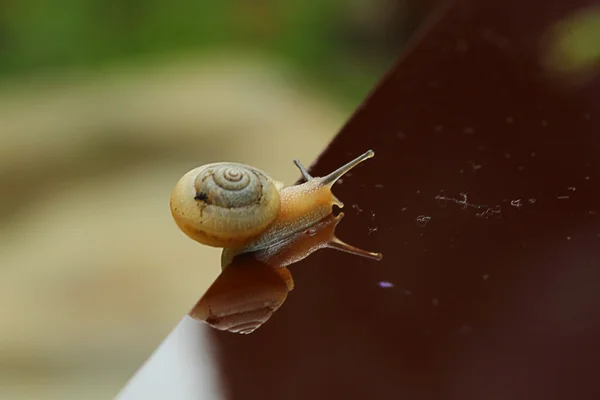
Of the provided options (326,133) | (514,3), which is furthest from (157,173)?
(514,3)

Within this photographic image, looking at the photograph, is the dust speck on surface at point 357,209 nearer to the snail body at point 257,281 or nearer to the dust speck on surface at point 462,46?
the snail body at point 257,281

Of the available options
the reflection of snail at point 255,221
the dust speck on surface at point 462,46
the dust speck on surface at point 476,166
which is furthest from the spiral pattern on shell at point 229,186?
the dust speck on surface at point 462,46

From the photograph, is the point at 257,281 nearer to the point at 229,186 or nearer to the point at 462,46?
the point at 229,186

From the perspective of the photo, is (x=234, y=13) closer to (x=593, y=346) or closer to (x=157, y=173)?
(x=157, y=173)

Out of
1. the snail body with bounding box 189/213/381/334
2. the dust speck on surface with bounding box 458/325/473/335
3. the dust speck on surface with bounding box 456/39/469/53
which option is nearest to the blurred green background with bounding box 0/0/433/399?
the dust speck on surface with bounding box 456/39/469/53

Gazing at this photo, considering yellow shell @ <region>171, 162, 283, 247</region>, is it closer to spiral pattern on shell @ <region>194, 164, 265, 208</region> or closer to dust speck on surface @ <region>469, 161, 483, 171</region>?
spiral pattern on shell @ <region>194, 164, 265, 208</region>
